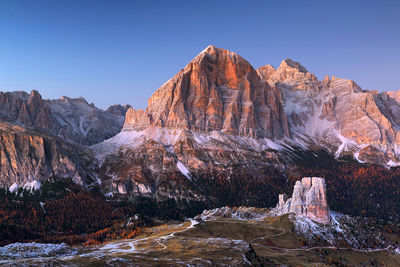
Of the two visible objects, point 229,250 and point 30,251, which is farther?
point 229,250

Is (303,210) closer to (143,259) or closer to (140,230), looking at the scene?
(140,230)

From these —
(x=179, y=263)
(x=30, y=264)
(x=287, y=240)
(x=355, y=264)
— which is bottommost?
(x=355, y=264)

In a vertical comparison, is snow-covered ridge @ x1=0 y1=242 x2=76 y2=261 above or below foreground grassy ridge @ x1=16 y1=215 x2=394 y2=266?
above

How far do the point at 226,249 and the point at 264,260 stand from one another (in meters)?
15.0

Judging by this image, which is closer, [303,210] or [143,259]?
[143,259]

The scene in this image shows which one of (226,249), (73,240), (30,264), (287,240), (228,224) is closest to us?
(30,264)

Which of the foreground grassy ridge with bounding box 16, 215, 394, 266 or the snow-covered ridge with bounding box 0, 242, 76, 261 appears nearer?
the foreground grassy ridge with bounding box 16, 215, 394, 266

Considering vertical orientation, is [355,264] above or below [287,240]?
below

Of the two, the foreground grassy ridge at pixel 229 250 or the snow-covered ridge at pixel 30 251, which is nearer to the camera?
the foreground grassy ridge at pixel 229 250

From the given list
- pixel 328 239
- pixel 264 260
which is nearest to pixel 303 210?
pixel 328 239

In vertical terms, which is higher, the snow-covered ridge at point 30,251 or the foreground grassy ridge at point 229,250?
the snow-covered ridge at point 30,251

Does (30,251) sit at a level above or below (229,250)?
above

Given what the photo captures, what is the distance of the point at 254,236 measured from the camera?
170 metres

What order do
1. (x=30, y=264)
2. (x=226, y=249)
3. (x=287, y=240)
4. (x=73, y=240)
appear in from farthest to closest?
(x=73, y=240), (x=287, y=240), (x=226, y=249), (x=30, y=264)
